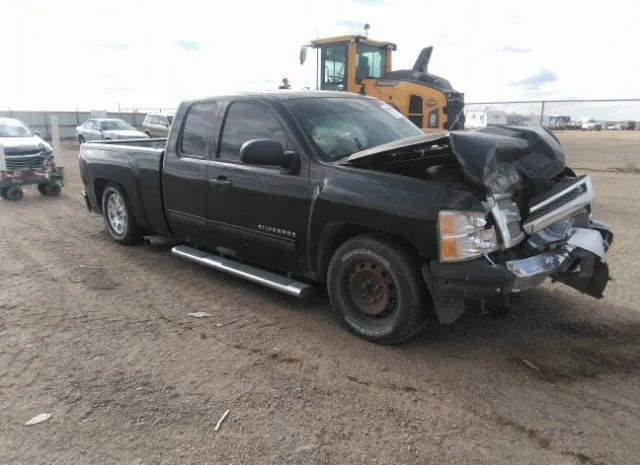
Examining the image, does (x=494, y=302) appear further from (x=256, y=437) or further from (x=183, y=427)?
(x=183, y=427)

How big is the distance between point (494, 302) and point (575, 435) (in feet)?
3.28

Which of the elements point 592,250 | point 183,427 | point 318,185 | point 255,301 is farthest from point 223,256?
point 592,250

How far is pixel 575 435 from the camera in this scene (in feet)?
9.56

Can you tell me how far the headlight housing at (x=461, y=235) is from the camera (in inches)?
135

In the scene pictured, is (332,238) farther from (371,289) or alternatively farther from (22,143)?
(22,143)

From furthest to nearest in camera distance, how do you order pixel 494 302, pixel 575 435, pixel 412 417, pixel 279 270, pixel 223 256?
pixel 223 256 → pixel 279 270 → pixel 494 302 → pixel 412 417 → pixel 575 435

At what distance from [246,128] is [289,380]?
7.98 ft

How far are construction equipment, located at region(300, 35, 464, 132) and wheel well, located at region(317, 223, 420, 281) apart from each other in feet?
34.0

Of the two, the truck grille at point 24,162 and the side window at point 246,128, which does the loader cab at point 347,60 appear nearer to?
the truck grille at point 24,162

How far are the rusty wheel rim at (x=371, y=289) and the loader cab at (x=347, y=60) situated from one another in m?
11.0

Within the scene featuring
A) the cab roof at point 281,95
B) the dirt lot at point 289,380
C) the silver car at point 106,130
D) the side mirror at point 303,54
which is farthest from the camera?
the silver car at point 106,130

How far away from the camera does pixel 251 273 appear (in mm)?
4809

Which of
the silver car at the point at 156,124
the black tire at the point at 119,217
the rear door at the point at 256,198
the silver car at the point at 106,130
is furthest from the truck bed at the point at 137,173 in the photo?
the silver car at the point at 156,124

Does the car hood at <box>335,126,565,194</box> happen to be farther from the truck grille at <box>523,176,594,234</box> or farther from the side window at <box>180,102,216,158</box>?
the side window at <box>180,102,216,158</box>
